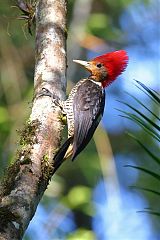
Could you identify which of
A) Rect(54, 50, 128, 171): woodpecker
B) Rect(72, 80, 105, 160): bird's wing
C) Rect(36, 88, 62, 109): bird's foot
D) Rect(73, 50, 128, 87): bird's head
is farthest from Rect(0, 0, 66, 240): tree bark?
Rect(73, 50, 128, 87): bird's head

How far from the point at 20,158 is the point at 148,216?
6989 mm

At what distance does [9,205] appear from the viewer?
2715mm

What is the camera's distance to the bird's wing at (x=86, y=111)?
4.65 m

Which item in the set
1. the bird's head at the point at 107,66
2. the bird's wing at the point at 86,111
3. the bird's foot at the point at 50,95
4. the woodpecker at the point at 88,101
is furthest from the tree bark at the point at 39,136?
the bird's head at the point at 107,66

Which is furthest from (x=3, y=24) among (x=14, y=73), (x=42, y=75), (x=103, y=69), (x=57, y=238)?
(x=42, y=75)

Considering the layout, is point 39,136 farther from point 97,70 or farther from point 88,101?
point 97,70

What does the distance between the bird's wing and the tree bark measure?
0.82 metres

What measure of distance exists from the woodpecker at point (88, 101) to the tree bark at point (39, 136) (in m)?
0.42

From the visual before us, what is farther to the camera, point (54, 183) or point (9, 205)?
point (54, 183)

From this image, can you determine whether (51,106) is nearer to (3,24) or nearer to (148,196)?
(3,24)

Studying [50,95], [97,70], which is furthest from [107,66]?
[50,95]

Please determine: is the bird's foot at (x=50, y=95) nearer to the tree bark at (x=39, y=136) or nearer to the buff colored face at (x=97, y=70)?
the tree bark at (x=39, y=136)

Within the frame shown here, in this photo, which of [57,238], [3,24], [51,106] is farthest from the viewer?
[3,24]

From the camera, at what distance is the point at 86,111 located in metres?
5.04
